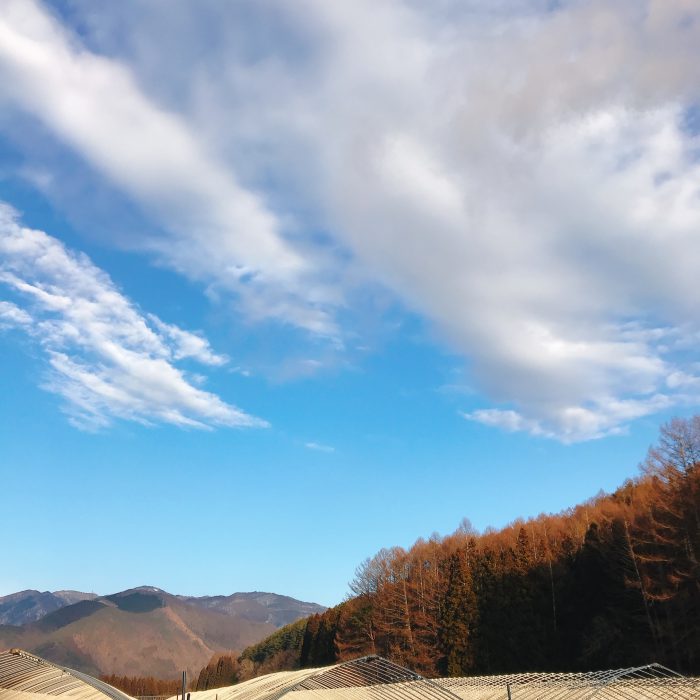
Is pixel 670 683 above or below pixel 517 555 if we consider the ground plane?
below

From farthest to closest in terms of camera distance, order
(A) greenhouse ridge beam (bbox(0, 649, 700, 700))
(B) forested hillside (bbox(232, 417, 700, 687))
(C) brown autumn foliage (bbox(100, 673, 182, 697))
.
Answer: (C) brown autumn foliage (bbox(100, 673, 182, 697))
(B) forested hillside (bbox(232, 417, 700, 687))
(A) greenhouse ridge beam (bbox(0, 649, 700, 700))

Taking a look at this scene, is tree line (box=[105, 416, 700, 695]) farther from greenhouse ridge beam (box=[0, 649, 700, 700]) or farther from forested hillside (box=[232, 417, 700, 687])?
greenhouse ridge beam (box=[0, 649, 700, 700])

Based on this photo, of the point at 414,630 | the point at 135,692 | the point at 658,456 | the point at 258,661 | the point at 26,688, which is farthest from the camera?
the point at 135,692

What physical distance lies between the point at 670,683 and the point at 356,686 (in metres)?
11.4

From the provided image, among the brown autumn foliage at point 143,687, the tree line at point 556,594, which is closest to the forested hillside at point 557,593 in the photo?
the tree line at point 556,594

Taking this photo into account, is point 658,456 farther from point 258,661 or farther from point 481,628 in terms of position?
point 258,661

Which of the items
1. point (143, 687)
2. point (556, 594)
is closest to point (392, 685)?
point (556, 594)

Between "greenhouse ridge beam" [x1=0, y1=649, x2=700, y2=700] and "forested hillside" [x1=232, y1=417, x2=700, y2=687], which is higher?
"forested hillside" [x1=232, y1=417, x2=700, y2=687]

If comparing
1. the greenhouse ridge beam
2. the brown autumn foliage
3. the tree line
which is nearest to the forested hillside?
the tree line

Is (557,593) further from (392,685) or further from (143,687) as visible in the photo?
(143,687)

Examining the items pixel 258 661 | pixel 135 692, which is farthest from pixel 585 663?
pixel 135 692

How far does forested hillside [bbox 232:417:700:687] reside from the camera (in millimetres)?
40812

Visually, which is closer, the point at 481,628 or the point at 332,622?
the point at 481,628

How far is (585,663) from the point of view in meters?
45.7
